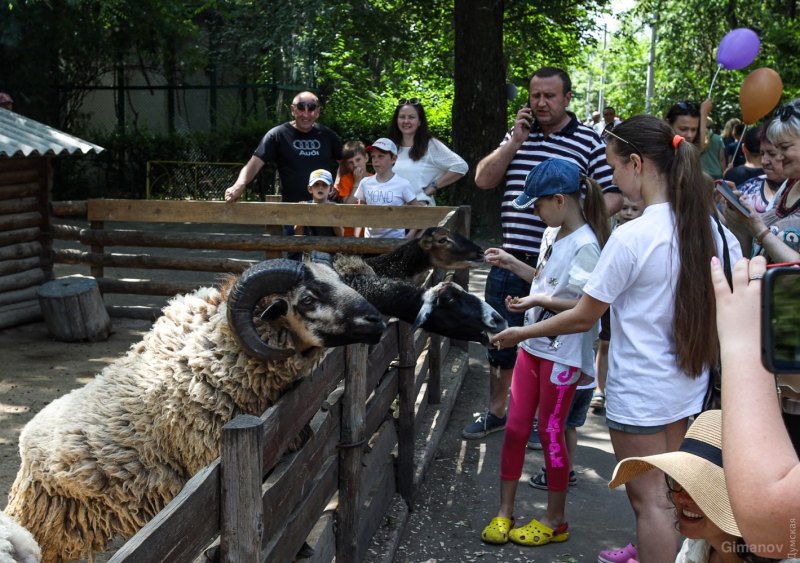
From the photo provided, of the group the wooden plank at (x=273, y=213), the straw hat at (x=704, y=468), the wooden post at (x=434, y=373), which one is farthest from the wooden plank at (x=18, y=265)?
the straw hat at (x=704, y=468)

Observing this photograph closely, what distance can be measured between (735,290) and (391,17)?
17.4 metres

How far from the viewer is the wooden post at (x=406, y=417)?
16.3ft

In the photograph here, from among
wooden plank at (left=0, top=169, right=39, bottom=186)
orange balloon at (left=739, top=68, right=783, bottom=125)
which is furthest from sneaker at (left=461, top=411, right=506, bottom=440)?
wooden plank at (left=0, top=169, right=39, bottom=186)

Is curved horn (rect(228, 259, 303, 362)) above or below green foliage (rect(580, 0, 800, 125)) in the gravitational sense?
below

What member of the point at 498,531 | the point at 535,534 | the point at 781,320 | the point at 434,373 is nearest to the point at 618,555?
the point at 535,534

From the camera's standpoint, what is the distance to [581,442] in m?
6.03

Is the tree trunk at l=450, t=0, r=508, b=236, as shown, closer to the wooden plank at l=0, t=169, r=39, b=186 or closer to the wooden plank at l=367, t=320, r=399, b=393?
the wooden plank at l=0, t=169, r=39, b=186

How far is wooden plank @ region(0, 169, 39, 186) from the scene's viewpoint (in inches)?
367

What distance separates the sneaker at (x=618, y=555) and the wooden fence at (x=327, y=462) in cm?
130

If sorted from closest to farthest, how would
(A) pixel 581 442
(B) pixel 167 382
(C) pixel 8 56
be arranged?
(B) pixel 167 382, (A) pixel 581 442, (C) pixel 8 56

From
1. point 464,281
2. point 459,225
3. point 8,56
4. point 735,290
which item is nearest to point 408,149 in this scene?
point 459,225

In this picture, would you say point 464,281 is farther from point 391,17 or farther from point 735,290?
point 391,17

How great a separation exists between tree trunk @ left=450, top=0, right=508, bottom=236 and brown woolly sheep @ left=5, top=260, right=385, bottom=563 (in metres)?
11.1

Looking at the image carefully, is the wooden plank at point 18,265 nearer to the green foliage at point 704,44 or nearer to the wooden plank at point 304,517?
the wooden plank at point 304,517
